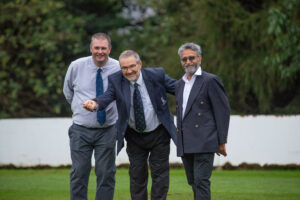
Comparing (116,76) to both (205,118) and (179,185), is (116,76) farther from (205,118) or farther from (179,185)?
(179,185)

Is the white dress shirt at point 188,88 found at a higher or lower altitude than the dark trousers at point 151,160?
higher

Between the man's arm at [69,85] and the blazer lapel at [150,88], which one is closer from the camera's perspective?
the blazer lapel at [150,88]

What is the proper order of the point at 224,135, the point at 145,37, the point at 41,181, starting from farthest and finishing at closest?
1. the point at 145,37
2. the point at 41,181
3. the point at 224,135

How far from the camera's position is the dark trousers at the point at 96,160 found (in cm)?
584

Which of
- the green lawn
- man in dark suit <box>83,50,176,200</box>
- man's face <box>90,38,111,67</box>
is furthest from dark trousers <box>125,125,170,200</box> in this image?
the green lawn

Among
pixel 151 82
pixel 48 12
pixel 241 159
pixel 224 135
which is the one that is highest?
pixel 48 12

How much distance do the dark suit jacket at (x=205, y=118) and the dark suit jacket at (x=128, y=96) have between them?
1.10 feet

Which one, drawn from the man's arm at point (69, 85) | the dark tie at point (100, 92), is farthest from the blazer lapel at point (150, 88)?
the man's arm at point (69, 85)

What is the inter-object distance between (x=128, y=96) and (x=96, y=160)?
2.78ft

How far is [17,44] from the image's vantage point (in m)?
18.2

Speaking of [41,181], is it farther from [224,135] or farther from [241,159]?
[224,135]

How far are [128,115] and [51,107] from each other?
14599 millimetres

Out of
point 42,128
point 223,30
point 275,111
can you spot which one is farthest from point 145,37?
point 42,128

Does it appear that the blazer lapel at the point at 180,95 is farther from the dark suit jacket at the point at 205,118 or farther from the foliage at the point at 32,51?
the foliage at the point at 32,51
